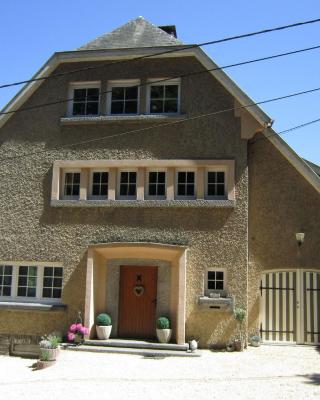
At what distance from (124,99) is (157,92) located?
1.07 metres

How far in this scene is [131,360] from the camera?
1311 centimetres

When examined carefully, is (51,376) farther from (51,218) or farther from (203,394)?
(51,218)

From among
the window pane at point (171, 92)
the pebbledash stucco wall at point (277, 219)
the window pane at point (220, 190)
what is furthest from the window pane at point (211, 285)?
the window pane at point (171, 92)

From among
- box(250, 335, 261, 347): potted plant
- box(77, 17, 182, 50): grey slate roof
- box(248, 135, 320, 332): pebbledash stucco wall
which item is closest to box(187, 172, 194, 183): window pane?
box(248, 135, 320, 332): pebbledash stucco wall

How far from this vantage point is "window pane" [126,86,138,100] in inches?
643

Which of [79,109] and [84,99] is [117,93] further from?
[79,109]

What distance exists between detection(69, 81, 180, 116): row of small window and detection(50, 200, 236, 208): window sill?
2.84 m

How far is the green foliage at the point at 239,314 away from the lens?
1436 centimetres

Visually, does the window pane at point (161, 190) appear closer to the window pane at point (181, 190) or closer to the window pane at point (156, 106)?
the window pane at point (181, 190)

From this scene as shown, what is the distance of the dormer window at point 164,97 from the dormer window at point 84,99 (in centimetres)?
176

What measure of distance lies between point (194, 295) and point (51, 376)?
484 centimetres

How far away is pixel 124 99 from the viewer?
53.8 feet

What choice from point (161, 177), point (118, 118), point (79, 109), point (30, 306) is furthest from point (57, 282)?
point (79, 109)

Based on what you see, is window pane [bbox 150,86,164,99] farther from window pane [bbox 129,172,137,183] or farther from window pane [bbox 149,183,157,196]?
window pane [bbox 149,183,157,196]
